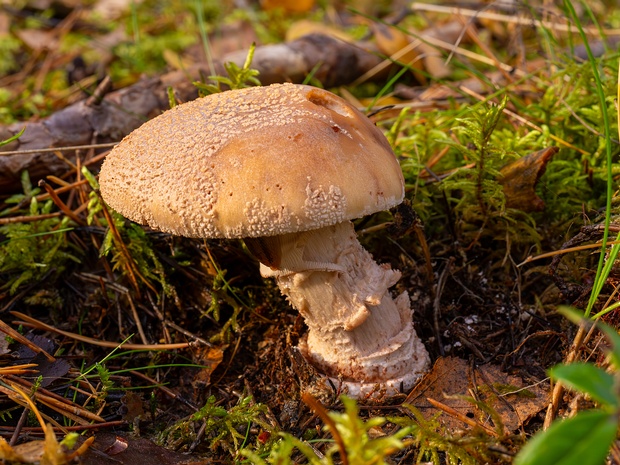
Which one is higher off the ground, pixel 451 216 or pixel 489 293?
pixel 451 216

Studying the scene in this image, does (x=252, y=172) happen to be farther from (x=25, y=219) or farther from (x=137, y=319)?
(x=25, y=219)

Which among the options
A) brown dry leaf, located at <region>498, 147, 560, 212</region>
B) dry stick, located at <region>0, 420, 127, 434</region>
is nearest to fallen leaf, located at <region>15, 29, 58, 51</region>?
dry stick, located at <region>0, 420, 127, 434</region>

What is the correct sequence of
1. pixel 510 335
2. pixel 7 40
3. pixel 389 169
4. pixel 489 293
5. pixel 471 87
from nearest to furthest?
pixel 389 169 < pixel 510 335 < pixel 489 293 < pixel 471 87 < pixel 7 40

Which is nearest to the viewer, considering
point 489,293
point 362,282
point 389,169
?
point 389,169

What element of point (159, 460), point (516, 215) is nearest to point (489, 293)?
point (516, 215)

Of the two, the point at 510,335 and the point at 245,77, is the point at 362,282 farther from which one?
the point at 245,77

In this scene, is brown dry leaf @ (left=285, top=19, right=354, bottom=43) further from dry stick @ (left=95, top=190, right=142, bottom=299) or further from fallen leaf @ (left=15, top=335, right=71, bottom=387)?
fallen leaf @ (left=15, top=335, right=71, bottom=387)

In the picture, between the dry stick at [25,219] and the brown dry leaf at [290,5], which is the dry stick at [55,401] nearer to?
the dry stick at [25,219]
